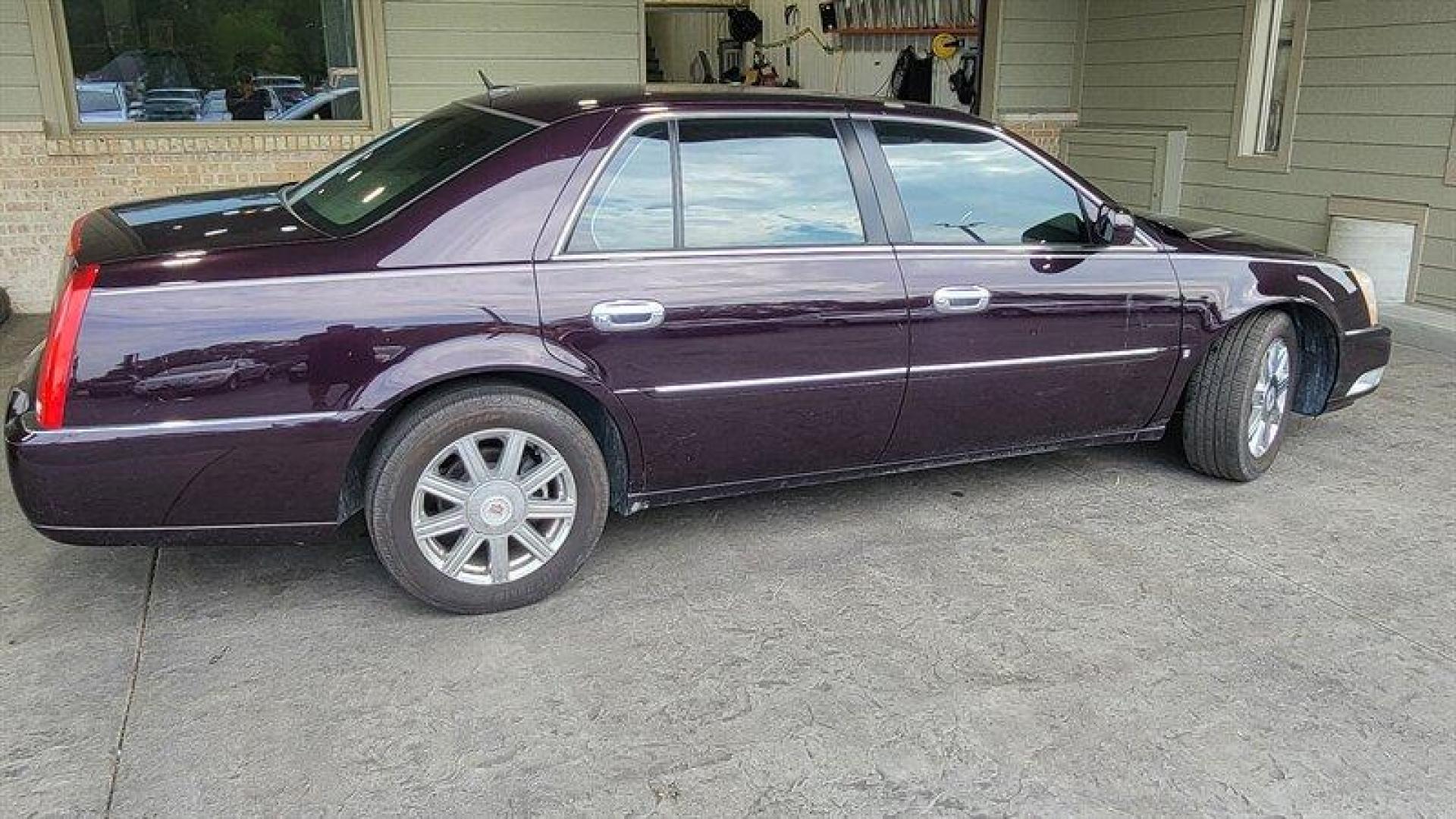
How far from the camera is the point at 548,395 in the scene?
3375 millimetres

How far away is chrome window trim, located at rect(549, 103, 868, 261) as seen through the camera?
3.29 meters

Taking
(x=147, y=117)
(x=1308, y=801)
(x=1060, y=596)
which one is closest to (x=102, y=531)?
(x=1060, y=596)

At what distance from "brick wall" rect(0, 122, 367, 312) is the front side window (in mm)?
269

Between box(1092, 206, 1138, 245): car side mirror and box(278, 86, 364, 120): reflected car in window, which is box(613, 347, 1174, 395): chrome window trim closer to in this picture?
box(1092, 206, 1138, 245): car side mirror

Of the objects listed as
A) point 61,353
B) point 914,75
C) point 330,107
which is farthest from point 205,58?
point 914,75

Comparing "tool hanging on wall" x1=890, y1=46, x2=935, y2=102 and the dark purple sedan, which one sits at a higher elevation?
"tool hanging on wall" x1=890, y1=46, x2=935, y2=102

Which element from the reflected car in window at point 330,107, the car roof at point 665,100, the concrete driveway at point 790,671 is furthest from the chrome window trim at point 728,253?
the reflected car in window at point 330,107

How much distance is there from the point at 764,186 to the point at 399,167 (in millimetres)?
1214

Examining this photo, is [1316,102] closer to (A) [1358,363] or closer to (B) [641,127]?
(A) [1358,363]

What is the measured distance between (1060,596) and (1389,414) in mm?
3118

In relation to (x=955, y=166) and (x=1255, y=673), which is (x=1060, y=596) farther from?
(x=955, y=166)

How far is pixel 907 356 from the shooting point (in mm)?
3754

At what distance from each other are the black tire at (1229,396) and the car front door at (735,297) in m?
1.49

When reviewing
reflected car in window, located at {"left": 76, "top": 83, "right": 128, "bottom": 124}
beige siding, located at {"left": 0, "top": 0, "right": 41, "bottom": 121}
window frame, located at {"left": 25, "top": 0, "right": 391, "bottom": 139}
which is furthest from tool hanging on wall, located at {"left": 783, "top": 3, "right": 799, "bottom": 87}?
beige siding, located at {"left": 0, "top": 0, "right": 41, "bottom": 121}
